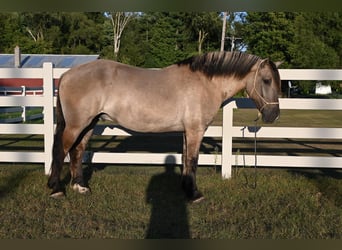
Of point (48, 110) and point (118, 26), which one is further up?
point (118, 26)

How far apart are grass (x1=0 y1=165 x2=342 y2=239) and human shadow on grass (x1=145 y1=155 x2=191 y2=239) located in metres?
0.01

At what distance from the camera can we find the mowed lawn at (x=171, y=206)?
4.05 meters

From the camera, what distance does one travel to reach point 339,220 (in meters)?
4.42

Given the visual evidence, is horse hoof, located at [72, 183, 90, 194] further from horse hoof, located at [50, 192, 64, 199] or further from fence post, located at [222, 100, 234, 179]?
fence post, located at [222, 100, 234, 179]

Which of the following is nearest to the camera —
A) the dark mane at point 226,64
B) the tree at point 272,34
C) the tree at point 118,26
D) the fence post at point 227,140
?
the dark mane at point 226,64

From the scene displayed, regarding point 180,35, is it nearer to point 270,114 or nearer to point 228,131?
point 228,131

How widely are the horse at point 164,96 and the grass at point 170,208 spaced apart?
372 mm

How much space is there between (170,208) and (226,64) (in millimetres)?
2165

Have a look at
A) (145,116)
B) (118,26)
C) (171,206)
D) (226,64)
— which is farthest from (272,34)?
(171,206)

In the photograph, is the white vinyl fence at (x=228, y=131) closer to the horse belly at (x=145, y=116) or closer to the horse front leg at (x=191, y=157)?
the horse front leg at (x=191, y=157)

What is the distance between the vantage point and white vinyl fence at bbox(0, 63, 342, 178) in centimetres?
605

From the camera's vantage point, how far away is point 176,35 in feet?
147

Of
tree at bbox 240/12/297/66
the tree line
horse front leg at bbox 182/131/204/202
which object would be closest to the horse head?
horse front leg at bbox 182/131/204/202

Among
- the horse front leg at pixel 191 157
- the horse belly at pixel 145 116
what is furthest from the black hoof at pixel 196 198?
the horse belly at pixel 145 116
